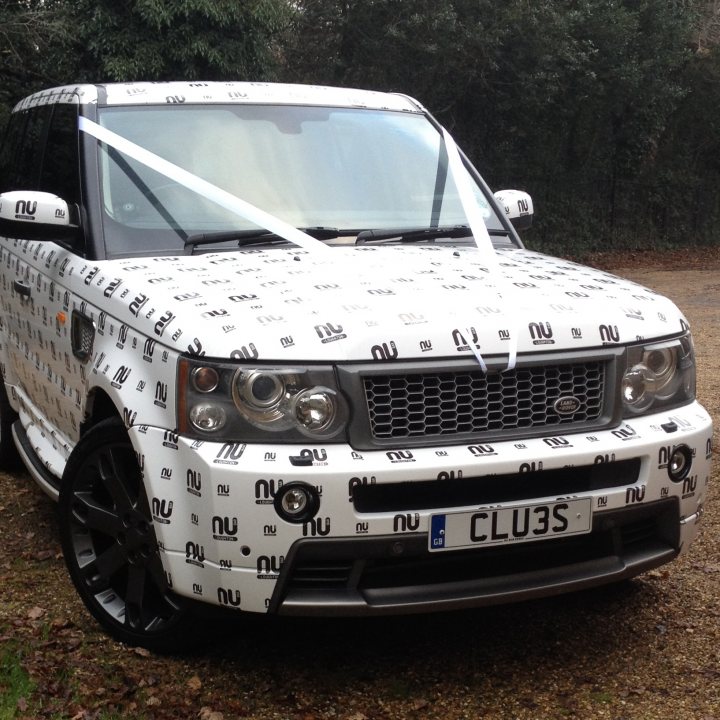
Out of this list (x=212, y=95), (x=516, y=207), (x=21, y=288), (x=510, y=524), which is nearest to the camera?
(x=510, y=524)

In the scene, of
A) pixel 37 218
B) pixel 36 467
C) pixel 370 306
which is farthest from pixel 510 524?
pixel 36 467

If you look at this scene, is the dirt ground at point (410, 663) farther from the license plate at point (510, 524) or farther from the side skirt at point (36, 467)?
the license plate at point (510, 524)

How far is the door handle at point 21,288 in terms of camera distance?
15.9ft

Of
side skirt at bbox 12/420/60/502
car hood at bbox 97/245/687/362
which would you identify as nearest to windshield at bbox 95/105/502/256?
car hood at bbox 97/245/687/362

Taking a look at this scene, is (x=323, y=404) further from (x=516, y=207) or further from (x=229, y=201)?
(x=516, y=207)

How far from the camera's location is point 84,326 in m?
4.01

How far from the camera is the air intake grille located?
10.6ft

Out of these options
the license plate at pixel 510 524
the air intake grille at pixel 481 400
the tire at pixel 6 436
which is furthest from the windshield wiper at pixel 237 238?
the tire at pixel 6 436

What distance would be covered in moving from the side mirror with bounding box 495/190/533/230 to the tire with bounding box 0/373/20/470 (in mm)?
2775

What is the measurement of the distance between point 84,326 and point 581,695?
2.14m

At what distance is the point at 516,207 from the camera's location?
520 cm

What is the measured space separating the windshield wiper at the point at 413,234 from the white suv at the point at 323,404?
18 millimetres

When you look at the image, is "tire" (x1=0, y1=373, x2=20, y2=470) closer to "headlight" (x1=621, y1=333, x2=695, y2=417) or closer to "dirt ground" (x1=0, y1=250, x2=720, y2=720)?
"dirt ground" (x1=0, y1=250, x2=720, y2=720)

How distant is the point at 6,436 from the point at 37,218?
2.18 m
